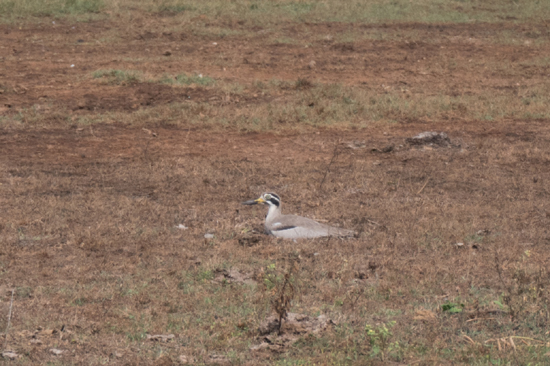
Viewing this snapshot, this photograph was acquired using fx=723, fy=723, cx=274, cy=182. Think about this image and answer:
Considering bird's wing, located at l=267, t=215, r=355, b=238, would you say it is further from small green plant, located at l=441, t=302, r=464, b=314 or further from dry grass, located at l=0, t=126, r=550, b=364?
small green plant, located at l=441, t=302, r=464, b=314

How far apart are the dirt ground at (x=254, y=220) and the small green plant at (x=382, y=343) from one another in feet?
0.05

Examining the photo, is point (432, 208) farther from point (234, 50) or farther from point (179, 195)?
point (234, 50)

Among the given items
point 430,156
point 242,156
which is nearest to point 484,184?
point 430,156

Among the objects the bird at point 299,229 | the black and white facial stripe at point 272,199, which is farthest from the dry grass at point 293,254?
the black and white facial stripe at point 272,199

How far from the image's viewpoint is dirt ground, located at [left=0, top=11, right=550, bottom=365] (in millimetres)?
5820

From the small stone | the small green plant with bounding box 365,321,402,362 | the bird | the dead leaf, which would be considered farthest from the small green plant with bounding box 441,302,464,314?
the dead leaf

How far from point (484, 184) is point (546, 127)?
3971mm

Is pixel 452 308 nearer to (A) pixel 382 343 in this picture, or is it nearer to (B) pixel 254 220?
(A) pixel 382 343

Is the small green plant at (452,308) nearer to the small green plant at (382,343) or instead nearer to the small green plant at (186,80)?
the small green plant at (382,343)

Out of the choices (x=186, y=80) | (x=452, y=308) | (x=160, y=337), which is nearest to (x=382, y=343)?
(x=452, y=308)

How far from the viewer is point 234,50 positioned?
19297 millimetres

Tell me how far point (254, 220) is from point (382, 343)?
4.04 meters

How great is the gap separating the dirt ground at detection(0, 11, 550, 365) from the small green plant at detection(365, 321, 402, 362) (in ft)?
0.05

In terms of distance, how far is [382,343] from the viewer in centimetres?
548
